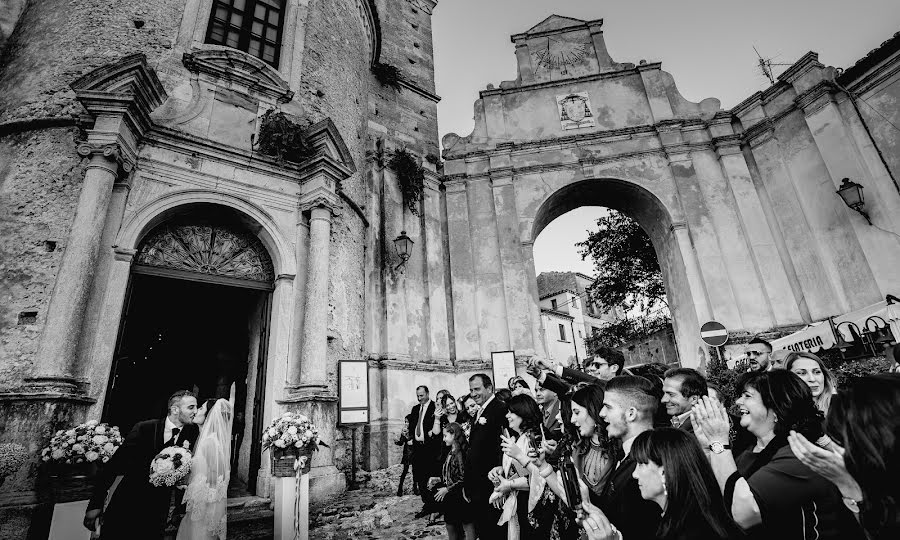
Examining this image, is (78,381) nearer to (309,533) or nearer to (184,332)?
(309,533)

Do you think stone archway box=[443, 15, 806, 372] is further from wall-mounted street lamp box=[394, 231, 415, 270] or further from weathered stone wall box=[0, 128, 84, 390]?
weathered stone wall box=[0, 128, 84, 390]

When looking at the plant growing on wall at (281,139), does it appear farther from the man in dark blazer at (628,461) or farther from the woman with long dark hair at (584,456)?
the man in dark blazer at (628,461)

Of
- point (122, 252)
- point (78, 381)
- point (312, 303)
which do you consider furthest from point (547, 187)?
point (78, 381)

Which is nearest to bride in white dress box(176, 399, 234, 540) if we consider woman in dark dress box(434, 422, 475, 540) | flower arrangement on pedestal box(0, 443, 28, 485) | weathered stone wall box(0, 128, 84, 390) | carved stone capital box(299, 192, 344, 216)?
flower arrangement on pedestal box(0, 443, 28, 485)

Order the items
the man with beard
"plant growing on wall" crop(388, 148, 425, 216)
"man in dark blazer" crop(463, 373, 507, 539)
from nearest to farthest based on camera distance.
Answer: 1. the man with beard
2. "man in dark blazer" crop(463, 373, 507, 539)
3. "plant growing on wall" crop(388, 148, 425, 216)

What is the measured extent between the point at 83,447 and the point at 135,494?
1.18 metres

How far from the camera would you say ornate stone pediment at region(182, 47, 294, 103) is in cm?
817

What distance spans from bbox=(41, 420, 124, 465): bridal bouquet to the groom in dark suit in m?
0.36

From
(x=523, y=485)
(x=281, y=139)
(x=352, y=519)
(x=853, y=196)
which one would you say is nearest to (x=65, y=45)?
(x=281, y=139)

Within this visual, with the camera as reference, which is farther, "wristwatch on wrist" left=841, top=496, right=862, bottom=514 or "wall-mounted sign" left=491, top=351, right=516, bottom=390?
"wall-mounted sign" left=491, top=351, right=516, bottom=390

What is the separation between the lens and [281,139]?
8359mm

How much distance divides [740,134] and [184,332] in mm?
16511

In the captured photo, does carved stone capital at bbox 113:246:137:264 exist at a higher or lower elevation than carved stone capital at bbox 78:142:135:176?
lower

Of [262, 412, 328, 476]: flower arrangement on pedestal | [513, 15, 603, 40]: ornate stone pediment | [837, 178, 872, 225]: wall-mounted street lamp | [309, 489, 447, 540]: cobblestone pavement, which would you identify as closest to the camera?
[309, 489, 447, 540]: cobblestone pavement
